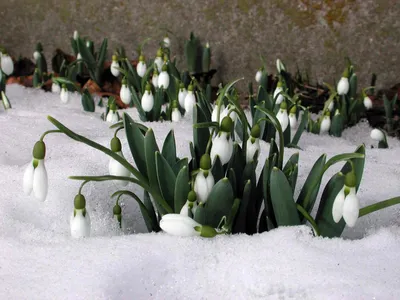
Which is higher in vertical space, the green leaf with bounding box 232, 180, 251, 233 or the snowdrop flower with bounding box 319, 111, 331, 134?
the snowdrop flower with bounding box 319, 111, 331, 134

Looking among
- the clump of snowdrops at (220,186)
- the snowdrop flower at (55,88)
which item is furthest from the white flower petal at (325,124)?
the snowdrop flower at (55,88)

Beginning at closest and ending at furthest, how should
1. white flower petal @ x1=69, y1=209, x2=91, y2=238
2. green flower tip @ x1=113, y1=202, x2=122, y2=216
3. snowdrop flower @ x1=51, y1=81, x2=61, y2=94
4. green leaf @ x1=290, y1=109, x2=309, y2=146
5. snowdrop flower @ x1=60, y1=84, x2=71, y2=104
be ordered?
white flower petal @ x1=69, y1=209, x2=91, y2=238 < green flower tip @ x1=113, y1=202, x2=122, y2=216 < green leaf @ x1=290, y1=109, x2=309, y2=146 < snowdrop flower @ x1=60, y1=84, x2=71, y2=104 < snowdrop flower @ x1=51, y1=81, x2=61, y2=94

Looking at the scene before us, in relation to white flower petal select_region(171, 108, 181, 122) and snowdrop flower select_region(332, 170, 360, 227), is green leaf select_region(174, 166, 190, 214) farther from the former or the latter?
white flower petal select_region(171, 108, 181, 122)

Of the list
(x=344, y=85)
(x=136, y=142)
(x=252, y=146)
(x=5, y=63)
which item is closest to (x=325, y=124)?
(x=344, y=85)

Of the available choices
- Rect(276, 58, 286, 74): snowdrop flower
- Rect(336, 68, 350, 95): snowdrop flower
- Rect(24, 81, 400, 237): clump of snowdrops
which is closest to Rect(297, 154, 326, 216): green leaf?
Rect(24, 81, 400, 237): clump of snowdrops

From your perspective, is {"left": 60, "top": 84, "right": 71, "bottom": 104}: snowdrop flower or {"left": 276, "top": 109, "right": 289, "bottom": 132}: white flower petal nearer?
{"left": 276, "top": 109, "right": 289, "bottom": 132}: white flower petal

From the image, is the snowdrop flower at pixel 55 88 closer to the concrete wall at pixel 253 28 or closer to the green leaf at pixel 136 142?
the concrete wall at pixel 253 28
